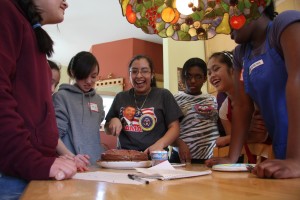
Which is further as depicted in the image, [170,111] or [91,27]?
[91,27]

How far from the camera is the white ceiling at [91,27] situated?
362cm

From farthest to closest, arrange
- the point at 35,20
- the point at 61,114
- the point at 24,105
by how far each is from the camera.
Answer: the point at 61,114, the point at 35,20, the point at 24,105

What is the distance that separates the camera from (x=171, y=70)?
3.46 metres

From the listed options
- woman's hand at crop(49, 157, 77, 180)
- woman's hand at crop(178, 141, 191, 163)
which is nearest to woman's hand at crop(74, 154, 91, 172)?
woman's hand at crop(49, 157, 77, 180)

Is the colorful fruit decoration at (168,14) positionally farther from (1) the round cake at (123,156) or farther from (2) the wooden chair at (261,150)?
(2) the wooden chair at (261,150)

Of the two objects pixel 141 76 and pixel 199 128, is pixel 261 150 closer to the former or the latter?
pixel 199 128

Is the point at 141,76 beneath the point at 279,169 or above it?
above

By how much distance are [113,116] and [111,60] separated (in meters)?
3.10

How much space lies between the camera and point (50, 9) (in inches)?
40.1

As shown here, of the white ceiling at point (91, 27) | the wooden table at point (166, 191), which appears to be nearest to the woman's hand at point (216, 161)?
the wooden table at point (166, 191)

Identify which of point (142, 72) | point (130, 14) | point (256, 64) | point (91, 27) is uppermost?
point (91, 27)

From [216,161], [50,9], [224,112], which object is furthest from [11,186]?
[224,112]

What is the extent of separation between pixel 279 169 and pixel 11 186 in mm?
686

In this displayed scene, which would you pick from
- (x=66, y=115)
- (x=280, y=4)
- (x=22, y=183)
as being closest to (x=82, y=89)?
(x=66, y=115)
